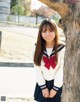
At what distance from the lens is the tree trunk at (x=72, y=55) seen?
3.67 metres

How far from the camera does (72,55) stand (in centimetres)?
388

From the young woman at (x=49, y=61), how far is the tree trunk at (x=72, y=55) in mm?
318

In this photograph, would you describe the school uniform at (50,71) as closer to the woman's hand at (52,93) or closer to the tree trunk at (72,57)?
the woman's hand at (52,93)

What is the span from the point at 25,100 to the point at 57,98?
266 cm

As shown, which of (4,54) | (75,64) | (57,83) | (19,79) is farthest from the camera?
(4,54)

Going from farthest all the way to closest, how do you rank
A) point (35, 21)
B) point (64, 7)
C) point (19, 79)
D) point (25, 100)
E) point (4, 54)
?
1. point (35, 21)
2. point (4, 54)
3. point (19, 79)
4. point (25, 100)
5. point (64, 7)

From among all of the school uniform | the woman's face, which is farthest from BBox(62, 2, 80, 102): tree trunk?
the woman's face

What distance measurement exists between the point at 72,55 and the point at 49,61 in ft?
1.72

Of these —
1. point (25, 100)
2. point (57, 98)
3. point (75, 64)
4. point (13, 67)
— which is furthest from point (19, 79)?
point (75, 64)

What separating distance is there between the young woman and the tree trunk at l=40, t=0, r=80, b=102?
32 cm

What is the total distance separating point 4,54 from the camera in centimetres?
1392

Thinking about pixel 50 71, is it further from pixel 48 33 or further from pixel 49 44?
pixel 48 33

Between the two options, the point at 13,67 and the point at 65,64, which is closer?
the point at 65,64

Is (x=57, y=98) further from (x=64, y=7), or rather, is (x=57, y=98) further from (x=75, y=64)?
(x=64, y=7)
